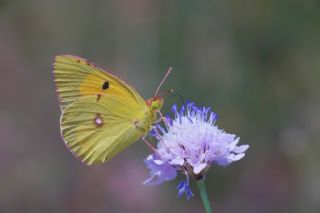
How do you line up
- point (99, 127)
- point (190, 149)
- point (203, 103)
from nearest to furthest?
point (190, 149)
point (99, 127)
point (203, 103)

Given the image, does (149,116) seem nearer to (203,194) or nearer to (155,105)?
(155,105)

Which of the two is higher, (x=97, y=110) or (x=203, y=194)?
(x=97, y=110)

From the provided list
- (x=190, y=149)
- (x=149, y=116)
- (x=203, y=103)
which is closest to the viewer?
(x=190, y=149)

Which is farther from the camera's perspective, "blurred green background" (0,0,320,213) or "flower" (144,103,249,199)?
"blurred green background" (0,0,320,213)

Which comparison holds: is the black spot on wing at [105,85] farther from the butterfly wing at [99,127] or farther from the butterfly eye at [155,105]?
the butterfly eye at [155,105]

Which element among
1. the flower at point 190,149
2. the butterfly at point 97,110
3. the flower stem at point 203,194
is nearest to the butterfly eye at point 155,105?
the butterfly at point 97,110

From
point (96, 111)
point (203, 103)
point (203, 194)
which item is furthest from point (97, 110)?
point (203, 103)

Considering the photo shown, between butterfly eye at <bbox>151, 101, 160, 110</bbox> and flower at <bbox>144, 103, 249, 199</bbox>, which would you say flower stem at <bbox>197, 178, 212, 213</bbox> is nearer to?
flower at <bbox>144, 103, 249, 199</bbox>

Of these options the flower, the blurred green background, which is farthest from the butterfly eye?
the blurred green background

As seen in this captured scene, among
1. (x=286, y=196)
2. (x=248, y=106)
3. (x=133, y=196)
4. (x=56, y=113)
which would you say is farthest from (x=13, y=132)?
(x=286, y=196)
